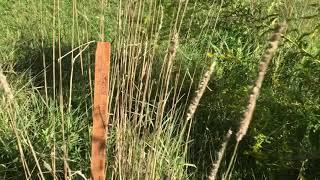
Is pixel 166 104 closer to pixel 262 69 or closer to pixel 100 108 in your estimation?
pixel 100 108

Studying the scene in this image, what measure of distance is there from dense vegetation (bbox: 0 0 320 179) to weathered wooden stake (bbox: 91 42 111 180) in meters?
0.07

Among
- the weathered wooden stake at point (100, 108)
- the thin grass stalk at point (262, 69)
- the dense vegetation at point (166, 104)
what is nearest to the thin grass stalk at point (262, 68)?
the thin grass stalk at point (262, 69)

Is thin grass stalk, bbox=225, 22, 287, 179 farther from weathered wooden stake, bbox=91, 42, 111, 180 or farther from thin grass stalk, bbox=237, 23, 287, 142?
weathered wooden stake, bbox=91, 42, 111, 180

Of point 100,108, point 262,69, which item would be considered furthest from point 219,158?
point 100,108

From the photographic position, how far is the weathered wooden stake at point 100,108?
166 cm

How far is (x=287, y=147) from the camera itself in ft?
6.87

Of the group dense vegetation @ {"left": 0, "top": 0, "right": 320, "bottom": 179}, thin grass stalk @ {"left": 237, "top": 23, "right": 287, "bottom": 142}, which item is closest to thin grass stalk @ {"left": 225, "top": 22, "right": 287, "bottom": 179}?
thin grass stalk @ {"left": 237, "top": 23, "right": 287, "bottom": 142}

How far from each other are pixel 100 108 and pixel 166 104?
91 cm

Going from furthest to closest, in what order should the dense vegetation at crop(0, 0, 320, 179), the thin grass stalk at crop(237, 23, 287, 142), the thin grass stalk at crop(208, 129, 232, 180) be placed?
the dense vegetation at crop(0, 0, 320, 179), the thin grass stalk at crop(208, 129, 232, 180), the thin grass stalk at crop(237, 23, 287, 142)

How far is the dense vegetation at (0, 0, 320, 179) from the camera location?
1.80 m

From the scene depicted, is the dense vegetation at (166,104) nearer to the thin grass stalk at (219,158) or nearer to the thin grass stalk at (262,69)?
the thin grass stalk at (219,158)

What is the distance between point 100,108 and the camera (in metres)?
1.71

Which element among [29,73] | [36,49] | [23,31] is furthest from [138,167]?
[23,31]

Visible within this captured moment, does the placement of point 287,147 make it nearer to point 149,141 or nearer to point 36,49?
point 149,141
